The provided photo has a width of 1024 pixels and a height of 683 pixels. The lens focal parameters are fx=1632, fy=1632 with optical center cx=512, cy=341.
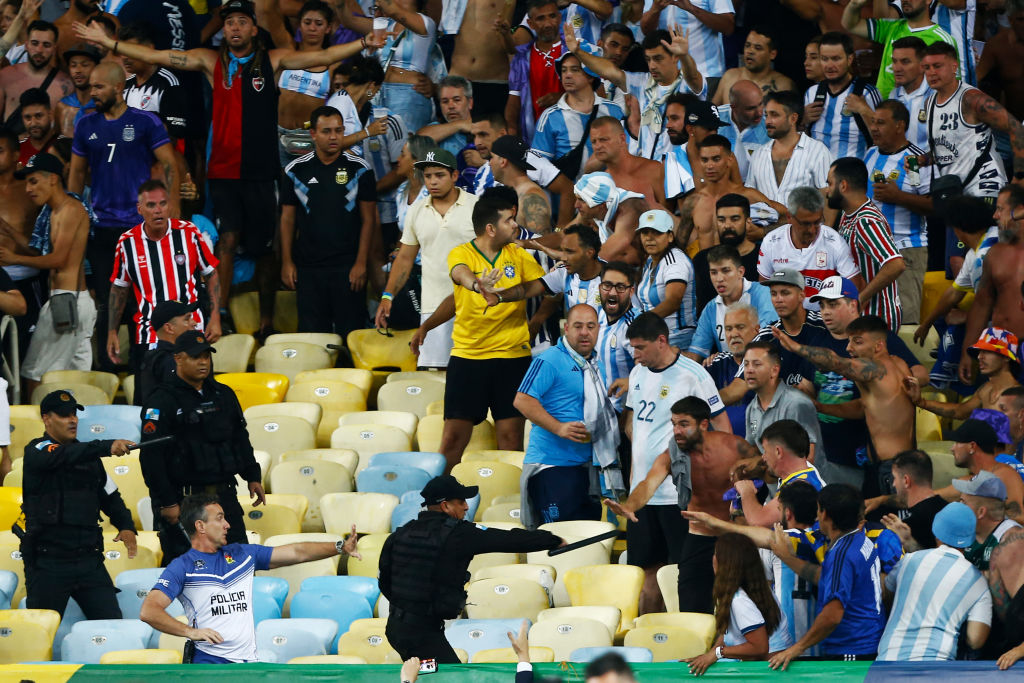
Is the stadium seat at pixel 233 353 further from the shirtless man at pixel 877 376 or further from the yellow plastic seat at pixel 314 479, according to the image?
the shirtless man at pixel 877 376

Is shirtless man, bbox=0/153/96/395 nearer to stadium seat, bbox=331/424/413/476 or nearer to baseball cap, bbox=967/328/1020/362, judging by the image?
stadium seat, bbox=331/424/413/476

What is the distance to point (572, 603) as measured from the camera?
8891 mm

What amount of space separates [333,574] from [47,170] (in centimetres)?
426

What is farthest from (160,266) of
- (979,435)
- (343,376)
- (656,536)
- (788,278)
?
(979,435)

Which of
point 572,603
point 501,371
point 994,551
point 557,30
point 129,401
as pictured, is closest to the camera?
point 994,551

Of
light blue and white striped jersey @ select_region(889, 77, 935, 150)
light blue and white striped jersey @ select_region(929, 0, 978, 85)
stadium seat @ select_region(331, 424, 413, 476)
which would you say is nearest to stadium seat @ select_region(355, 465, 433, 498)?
stadium seat @ select_region(331, 424, 413, 476)

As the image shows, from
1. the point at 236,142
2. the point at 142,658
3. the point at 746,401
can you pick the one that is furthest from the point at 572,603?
the point at 236,142

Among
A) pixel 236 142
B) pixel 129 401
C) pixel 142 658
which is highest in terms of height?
pixel 236 142

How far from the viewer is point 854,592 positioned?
24.0 feet

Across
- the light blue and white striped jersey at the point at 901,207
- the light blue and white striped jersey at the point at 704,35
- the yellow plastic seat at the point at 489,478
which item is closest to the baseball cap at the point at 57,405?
the yellow plastic seat at the point at 489,478

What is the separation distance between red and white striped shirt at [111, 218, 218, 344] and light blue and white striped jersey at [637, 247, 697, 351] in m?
3.18

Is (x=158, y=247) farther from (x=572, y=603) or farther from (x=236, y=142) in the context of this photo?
(x=572, y=603)

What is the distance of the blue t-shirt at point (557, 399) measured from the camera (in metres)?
9.52

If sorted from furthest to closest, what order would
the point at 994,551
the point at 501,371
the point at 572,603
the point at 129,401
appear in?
the point at 129,401 → the point at 501,371 → the point at 572,603 → the point at 994,551
